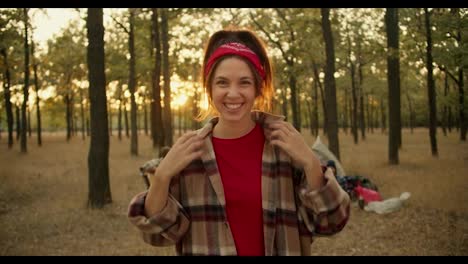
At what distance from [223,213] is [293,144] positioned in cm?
45

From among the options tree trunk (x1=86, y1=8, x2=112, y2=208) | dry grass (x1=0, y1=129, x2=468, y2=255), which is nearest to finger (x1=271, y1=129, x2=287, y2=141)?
dry grass (x1=0, y1=129, x2=468, y2=255)

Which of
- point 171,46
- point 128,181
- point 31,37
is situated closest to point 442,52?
point 128,181

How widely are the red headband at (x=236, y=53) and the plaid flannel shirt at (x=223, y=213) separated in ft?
1.26

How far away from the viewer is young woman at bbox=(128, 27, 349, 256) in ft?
5.61

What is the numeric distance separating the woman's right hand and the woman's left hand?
1.12 ft

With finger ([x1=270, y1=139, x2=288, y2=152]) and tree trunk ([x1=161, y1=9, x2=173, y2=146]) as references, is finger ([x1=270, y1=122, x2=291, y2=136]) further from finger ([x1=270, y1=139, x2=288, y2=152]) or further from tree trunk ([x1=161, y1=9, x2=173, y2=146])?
tree trunk ([x1=161, y1=9, x2=173, y2=146])

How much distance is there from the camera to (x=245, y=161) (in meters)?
1.86

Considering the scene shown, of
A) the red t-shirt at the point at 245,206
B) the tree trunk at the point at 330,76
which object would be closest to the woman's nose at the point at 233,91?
the red t-shirt at the point at 245,206

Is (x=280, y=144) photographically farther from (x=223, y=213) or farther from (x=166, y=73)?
(x=166, y=73)

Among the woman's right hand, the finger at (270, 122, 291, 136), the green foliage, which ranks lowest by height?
the woman's right hand

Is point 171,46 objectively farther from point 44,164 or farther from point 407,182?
point 407,182

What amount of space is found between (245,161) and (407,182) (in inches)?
401

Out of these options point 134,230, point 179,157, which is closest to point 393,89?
point 134,230

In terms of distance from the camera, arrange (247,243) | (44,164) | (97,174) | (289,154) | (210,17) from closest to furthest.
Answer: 1. (289,154)
2. (247,243)
3. (97,174)
4. (44,164)
5. (210,17)
